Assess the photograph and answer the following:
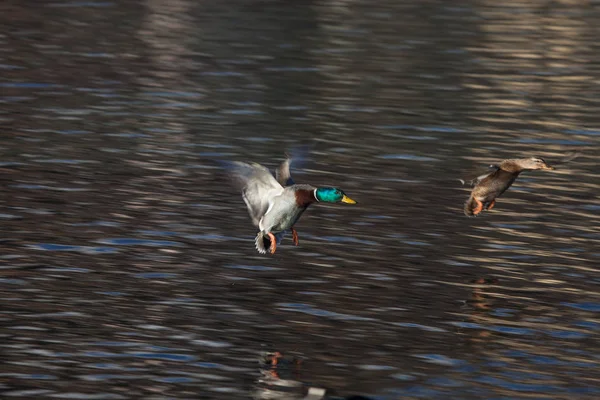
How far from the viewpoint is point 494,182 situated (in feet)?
47.4

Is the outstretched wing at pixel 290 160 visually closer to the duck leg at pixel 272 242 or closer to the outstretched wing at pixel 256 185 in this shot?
the outstretched wing at pixel 256 185

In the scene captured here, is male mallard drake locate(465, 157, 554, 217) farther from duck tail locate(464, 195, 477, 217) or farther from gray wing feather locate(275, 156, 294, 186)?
gray wing feather locate(275, 156, 294, 186)

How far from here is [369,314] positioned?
44.4ft

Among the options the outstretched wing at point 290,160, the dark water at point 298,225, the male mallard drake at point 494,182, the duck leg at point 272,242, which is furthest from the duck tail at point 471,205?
the duck leg at point 272,242

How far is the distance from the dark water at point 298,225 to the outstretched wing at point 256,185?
3.45ft

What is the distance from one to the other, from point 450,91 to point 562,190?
8.54m

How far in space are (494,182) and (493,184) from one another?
0.03 m

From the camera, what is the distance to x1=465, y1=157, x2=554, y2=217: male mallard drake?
559 inches

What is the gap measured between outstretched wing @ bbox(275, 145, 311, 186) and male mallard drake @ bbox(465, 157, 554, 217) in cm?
222

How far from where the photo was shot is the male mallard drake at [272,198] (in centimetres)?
1266

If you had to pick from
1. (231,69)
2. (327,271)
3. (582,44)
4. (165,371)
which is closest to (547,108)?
(231,69)

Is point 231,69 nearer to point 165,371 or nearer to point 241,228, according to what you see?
point 241,228

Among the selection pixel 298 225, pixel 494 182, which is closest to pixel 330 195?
pixel 494 182

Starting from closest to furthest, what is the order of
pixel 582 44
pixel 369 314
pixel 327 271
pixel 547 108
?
1. pixel 369 314
2. pixel 327 271
3. pixel 547 108
4. pixel 582 44
